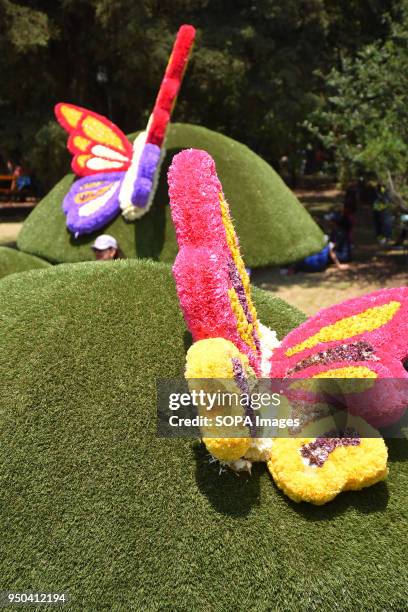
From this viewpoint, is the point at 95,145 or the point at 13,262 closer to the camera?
the point at 13,262

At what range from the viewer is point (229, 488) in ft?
5.63

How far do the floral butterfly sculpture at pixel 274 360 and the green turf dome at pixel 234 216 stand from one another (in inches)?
144

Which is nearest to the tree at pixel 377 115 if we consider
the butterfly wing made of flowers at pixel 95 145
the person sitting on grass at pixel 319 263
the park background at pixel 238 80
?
the park background at pixel 238 80

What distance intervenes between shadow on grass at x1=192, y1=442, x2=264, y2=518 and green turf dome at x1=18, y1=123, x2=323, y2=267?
385 centimetres

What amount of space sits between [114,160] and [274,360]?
13.7 ft

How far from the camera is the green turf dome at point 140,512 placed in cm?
158

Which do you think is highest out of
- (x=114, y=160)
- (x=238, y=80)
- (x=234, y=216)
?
(x=238, y=80)

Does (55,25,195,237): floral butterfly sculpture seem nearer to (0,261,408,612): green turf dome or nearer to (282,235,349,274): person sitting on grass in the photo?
(0,261,408,612): green turf dome

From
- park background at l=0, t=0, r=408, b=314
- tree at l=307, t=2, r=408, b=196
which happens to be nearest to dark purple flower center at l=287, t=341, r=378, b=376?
park background at l=0, t=0, r=408, b=314

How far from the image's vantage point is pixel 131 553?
162 centimetres

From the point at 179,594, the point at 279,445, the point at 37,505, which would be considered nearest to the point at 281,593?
the point at 179,594

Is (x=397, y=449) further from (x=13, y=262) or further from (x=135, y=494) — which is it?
(x=13, y=262)

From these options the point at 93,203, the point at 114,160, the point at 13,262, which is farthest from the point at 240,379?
the point at 114,160

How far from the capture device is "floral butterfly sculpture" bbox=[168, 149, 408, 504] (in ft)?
5.02
